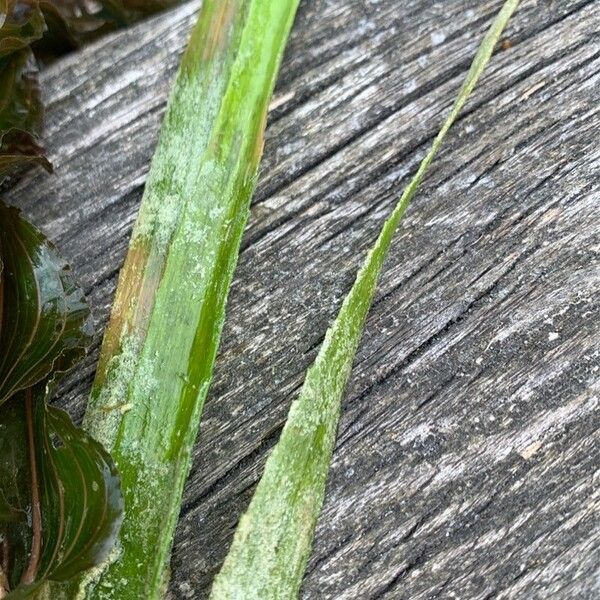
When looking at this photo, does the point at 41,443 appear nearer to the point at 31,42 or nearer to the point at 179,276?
the point at 179,276

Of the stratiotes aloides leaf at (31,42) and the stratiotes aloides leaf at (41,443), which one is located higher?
the stratiotes aloides leaf at (31,42)

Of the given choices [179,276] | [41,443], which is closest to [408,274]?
[179,276]

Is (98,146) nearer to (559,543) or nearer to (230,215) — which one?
(230,215)

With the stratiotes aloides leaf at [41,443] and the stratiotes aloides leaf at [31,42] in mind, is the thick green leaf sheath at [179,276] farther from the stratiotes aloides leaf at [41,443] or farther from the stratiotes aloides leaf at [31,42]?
the stratiotes aloides leaf at [31,42]

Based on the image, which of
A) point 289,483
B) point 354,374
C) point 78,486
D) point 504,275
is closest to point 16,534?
point 78,486

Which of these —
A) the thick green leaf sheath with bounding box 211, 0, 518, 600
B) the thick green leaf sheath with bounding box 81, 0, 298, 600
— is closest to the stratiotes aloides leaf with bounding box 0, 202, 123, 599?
the thick green leaf sheath with bounding box 81, 0, 298, 600

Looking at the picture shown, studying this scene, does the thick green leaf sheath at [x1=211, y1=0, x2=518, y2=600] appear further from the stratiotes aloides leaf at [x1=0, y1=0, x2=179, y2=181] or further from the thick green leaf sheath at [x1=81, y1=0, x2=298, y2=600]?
the stratiotes aloides leaf at [x1=0, y1=0, x2=179, y2=181]

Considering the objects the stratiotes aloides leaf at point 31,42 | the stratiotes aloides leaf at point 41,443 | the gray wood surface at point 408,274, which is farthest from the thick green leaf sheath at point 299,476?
the stratiotes aloides leaf at point 31,42
